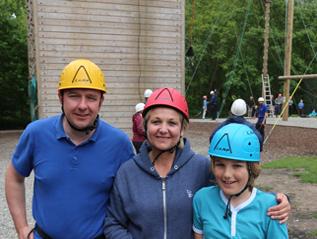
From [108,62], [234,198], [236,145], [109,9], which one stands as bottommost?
[234,198]

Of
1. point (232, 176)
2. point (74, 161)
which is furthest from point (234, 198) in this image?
point (74, 161)

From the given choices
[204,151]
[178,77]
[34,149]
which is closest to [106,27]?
[178,77]

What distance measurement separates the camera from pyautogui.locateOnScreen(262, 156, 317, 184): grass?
866 centimetres

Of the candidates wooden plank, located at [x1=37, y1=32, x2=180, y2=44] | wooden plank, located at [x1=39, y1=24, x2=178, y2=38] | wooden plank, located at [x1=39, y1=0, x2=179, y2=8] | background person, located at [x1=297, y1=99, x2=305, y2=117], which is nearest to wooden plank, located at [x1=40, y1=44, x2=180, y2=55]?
wooden plank, located at [x1=37, y1=32, x2=180, y2=44]

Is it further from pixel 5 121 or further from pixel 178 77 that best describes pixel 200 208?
pixel 5 121

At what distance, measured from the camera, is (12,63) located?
20859mm

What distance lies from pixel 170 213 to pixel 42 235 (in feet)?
2.44

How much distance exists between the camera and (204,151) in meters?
12.4

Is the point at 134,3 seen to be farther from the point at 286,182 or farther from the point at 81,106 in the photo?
the point at 81,106

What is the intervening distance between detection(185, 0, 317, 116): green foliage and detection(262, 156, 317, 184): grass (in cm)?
2576

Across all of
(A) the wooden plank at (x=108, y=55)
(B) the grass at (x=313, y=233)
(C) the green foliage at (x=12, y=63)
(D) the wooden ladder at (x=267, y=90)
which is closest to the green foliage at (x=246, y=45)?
(D) the wooden ladder at (x=267, y=90)

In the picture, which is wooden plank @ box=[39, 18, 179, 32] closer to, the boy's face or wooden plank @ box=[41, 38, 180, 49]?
wooden plank @ box=[41, 38, 180, 49]

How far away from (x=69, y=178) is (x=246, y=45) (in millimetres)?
38446

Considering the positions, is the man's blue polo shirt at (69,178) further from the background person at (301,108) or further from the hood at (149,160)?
the background person at (301,108)
